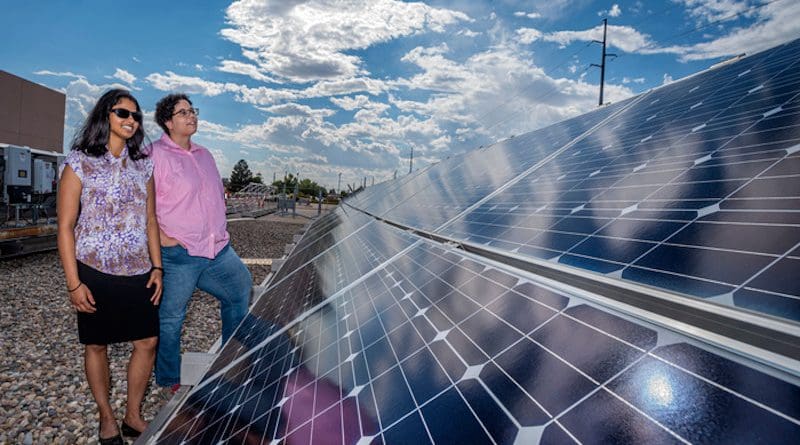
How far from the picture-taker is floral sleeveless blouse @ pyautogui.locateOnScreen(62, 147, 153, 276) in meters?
3.08

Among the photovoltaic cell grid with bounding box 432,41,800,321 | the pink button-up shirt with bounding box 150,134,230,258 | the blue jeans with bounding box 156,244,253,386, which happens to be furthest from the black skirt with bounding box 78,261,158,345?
the photovoltaic cell grid with bounding box 432,41,800,321

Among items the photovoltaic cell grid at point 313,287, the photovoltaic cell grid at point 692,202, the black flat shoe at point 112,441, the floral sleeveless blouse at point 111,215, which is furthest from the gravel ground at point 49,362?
the photovoltaic cell grid at point 692,202

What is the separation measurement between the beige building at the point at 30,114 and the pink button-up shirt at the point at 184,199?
38.2m

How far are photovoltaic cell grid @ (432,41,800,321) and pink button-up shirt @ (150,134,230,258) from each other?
82.9 inches

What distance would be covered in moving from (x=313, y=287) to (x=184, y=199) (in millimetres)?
1425

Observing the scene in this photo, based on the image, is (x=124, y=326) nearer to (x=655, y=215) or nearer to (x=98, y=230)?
(x=98, y=230)

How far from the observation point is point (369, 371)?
1827 millimetres

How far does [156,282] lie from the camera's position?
11.1 ft

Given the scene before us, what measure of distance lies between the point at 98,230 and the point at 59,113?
147 feet

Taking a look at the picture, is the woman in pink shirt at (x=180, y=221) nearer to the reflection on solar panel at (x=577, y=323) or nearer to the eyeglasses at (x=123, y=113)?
the eyeglasses at (x=123, y=113)

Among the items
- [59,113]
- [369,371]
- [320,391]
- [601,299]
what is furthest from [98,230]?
[59,113]

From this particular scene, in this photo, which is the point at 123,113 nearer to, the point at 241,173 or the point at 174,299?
the point at 174,299

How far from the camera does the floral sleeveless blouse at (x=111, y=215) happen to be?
3.08 metres

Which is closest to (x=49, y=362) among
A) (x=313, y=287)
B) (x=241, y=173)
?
(x=313, y=287)
